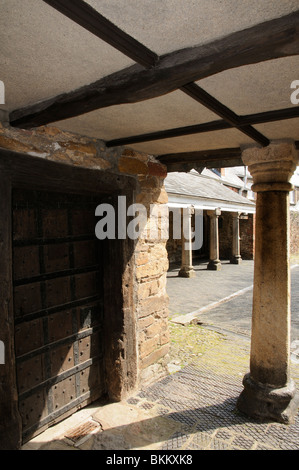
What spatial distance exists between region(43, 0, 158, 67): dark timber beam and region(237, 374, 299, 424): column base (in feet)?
9.59

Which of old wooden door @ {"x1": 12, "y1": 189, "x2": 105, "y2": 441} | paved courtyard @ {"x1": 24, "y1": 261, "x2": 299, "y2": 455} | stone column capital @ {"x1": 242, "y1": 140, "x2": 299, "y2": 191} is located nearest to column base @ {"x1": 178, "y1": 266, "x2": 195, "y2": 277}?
paved courtyard @ {"x1": 24, "y1": 261, "x2": 299, "y2": 455}

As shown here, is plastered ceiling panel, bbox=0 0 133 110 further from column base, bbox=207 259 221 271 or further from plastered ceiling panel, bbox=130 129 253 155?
column base, bbox=207 259 221 271

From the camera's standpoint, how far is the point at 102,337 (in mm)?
3500

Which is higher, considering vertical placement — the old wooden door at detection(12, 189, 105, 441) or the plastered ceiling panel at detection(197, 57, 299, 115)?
the plastered ceiling panel at detection(197, 57, 299, 115)

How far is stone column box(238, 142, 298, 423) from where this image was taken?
2977 millimetres

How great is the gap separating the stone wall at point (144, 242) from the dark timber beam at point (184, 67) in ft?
2.39

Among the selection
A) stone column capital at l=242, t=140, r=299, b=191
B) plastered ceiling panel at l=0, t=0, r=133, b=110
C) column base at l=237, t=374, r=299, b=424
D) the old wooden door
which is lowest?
column base at l=237, t=374, r=299, b=424

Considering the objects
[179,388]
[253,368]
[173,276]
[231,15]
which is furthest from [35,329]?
[173,276]

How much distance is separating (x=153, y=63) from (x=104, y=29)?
0.33m

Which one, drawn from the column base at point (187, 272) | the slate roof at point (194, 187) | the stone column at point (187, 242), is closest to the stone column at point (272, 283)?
the slate roof at point (194, 187)

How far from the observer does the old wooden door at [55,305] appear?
272 centimetres

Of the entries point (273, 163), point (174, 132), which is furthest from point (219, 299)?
point (174, 132)

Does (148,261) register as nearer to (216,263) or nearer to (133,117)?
(133,117)

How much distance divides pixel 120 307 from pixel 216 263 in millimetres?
10386
